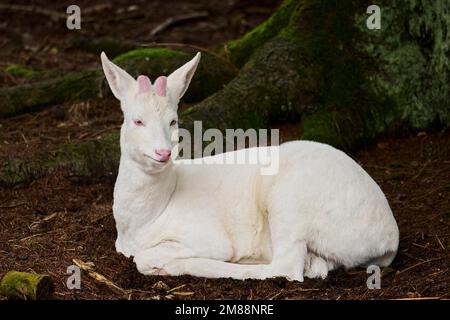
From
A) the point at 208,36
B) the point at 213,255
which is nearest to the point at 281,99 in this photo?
the point at 213,255

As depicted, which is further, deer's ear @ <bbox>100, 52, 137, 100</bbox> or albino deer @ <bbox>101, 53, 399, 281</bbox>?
deer's ear @ <bbox>100, 52, 137, 100</bbox>

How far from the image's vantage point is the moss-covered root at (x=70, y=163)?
8.34 metres

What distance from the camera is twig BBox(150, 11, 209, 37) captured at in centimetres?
1612

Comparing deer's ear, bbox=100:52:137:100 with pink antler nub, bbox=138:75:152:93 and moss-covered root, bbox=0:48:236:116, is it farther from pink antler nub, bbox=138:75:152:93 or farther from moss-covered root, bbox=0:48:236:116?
moss-covered root, bbox=0:48:236:116

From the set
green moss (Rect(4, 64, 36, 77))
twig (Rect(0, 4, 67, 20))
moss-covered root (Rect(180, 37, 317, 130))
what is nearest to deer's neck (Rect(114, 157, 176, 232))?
moss-covered root (Rect(180, 37, 317, 130))

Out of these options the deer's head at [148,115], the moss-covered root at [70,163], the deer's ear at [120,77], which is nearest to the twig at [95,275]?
the deer's head at [148,115]

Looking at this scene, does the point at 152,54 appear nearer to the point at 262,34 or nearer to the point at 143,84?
the point at 262,34

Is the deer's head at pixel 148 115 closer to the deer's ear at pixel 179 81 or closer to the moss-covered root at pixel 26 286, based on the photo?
the deer's ear at pixel 179 81

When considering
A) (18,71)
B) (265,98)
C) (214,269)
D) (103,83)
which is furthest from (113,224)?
(18,71)

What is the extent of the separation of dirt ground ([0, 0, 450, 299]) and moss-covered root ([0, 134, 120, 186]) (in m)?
0.08

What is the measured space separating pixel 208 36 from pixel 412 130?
777cm

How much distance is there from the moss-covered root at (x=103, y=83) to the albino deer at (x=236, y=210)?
398cm

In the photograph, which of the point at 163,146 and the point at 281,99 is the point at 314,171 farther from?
the point at 281,99

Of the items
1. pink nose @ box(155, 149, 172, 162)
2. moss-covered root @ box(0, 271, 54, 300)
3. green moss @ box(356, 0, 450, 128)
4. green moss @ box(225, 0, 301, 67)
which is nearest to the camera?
moss-covered root @ box(0, 271, 54, 300)
